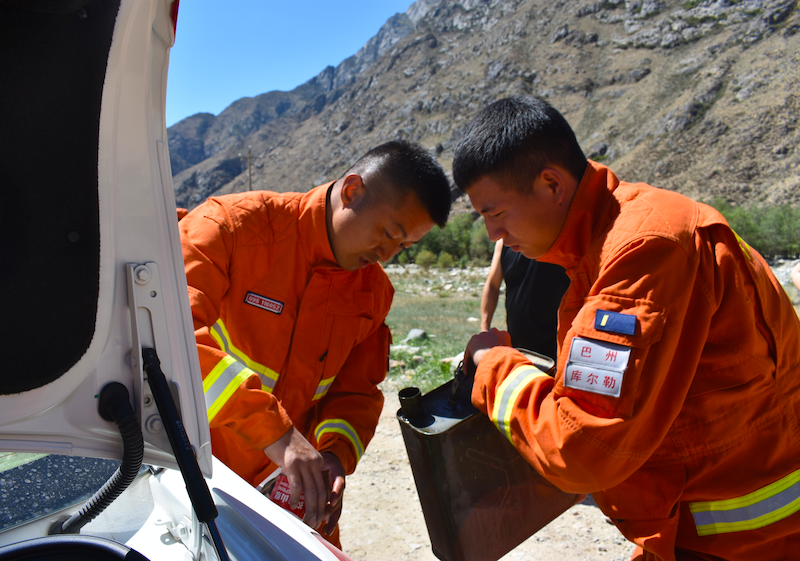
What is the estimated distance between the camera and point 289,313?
1.99m

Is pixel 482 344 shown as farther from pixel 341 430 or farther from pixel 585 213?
pixel 341 430

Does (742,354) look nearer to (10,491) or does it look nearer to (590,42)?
(10,491)

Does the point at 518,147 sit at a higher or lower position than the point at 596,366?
higher

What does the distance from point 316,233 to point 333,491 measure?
0.97 meters

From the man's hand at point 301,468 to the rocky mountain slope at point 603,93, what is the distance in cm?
4007

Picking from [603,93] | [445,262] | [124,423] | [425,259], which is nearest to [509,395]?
[124,423]

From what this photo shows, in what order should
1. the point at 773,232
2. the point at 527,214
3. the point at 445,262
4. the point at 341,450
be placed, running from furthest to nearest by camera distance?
the point at 445,262, the point at 773,232, the point at 341,450, the point at 527,214

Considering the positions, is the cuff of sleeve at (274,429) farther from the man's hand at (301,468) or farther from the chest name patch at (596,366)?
the chest name patch at (596,366)

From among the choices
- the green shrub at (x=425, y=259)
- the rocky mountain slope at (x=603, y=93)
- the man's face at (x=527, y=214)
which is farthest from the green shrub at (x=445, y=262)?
the man's face at (x=527, y=214)

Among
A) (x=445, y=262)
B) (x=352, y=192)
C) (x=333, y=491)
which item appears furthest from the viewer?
(x=445, y=262)

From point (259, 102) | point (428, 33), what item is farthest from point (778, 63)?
point (259, 102)

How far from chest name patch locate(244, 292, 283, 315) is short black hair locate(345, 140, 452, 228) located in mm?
631

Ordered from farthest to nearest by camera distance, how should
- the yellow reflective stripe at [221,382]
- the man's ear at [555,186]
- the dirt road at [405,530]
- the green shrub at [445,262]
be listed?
the green shrub at [445,262], the dirt road at [405,530], the man's ear at [555,186], the yellow reflective stripe at [221,382]

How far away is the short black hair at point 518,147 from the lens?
1.60 metres
